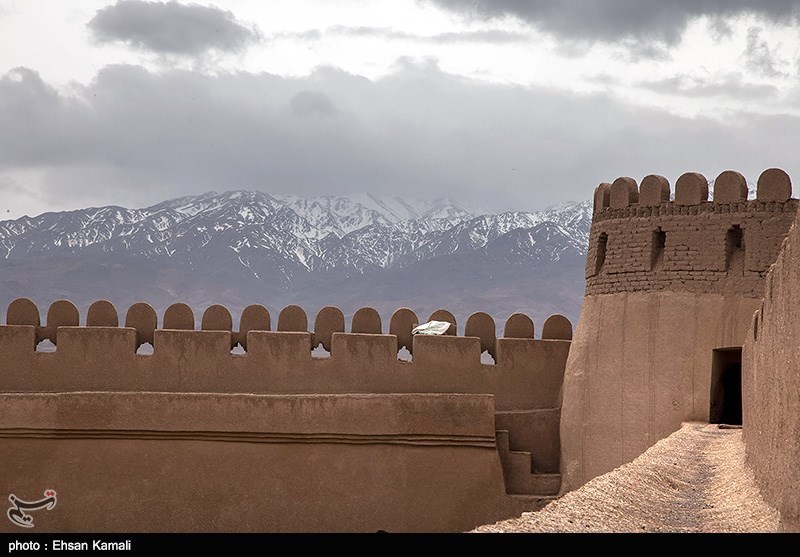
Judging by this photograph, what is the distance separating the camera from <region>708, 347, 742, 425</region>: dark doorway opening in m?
14.6

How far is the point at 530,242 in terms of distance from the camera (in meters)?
96.9

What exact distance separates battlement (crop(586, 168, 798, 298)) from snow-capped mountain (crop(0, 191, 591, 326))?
69457mm

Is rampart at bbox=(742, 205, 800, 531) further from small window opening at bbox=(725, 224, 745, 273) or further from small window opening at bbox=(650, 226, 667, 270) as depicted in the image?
small window opening at bbox=(650, 226, 667, 270)

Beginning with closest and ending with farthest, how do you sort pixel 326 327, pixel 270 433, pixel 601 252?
1. pixel 270 433
2. pixel 601 252
3. pixel 326 327

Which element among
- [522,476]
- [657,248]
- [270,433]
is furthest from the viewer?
[522,476]

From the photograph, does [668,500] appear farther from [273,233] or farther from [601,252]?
[273,233]

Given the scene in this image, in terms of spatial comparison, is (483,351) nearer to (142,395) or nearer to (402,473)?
(402,473)

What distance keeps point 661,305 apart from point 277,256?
85.2 metres

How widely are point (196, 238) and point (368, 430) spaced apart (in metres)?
83.7

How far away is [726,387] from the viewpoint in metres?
15.5

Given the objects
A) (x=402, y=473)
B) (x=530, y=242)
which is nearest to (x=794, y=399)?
(x=402, y=473)

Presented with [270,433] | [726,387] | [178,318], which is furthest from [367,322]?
[726,387]

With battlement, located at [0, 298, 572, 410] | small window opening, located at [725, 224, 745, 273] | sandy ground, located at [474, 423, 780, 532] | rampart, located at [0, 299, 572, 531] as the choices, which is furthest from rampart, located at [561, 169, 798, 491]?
sandy ground, located at [474, 423, 780, 532]
